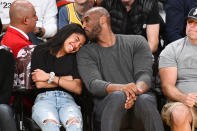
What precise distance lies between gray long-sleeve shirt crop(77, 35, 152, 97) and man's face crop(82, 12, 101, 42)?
8 cm

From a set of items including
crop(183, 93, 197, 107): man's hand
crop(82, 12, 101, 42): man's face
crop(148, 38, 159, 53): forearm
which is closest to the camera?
crop(183, 93, 197, 107): man's hand

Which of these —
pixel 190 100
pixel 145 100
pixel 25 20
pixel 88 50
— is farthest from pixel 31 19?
pixel 190 100

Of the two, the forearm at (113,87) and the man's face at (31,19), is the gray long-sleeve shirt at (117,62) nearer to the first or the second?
the forearm at (113,87)

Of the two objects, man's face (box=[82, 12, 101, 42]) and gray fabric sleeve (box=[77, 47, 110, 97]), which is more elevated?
→ man's face (box=[82, 12, 101, 42])

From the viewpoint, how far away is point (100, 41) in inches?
172

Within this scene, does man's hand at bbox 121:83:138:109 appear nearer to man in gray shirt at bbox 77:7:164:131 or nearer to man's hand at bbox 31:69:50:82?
man in gray shirt at bbox 77:7:164:131

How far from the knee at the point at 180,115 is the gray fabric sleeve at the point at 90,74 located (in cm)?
62

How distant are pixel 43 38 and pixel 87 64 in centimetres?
113

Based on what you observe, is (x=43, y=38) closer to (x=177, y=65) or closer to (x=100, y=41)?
(x=100, y=41)

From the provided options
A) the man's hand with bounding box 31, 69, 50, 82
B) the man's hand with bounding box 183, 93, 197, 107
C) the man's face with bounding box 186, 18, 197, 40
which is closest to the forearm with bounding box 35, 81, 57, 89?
the man's hand with bounding box 31, 69, 50, 82

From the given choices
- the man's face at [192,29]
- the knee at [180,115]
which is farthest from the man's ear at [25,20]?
the knee at [180,115]

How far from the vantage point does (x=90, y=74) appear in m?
4.10

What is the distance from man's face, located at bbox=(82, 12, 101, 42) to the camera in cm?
435

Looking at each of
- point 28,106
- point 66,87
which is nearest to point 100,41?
point 66,87
